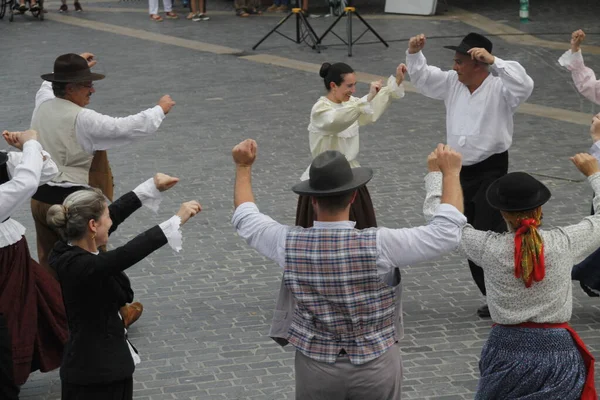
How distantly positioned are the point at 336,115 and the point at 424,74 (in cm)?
95

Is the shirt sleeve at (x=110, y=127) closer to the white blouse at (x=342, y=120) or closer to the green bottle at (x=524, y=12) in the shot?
the white blouse at (x=342, y=120)

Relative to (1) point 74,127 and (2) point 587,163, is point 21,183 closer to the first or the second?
(1) point 74,127

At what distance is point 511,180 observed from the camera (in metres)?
4.53

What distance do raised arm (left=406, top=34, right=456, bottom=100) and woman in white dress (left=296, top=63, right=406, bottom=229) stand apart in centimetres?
22

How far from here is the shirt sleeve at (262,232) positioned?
14.1 feet

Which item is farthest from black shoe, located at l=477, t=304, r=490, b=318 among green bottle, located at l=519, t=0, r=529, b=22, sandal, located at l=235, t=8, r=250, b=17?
sandal, located at l=235, t=8, r=250, b=17

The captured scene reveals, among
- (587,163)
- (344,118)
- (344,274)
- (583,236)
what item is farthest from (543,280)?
(344,118)

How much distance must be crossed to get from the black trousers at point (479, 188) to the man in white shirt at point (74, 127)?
6.90 ft

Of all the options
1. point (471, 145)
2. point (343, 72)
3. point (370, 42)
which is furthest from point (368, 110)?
point (370, 42)

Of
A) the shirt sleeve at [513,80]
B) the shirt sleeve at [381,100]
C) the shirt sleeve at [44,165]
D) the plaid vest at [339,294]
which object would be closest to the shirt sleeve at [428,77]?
the shirt sleeve at [381,100]

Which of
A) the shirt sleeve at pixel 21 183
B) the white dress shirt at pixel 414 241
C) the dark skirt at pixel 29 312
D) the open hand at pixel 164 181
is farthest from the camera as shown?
the dark skirt at pixel 29 312

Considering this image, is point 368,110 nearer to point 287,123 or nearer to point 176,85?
point 287,123

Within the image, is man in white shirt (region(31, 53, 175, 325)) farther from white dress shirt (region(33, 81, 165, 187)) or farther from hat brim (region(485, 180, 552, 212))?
hat brim (region(485, 180, 552, 212))

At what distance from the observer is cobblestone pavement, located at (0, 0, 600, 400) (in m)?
6.55
